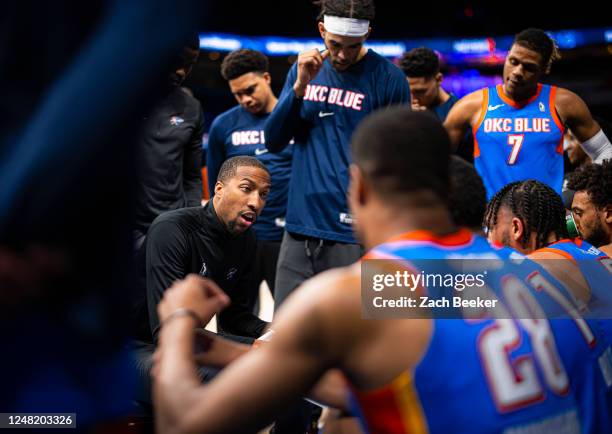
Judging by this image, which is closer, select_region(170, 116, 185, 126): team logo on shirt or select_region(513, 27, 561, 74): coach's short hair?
select_region(513, 27, 561, 74): coach's short hair

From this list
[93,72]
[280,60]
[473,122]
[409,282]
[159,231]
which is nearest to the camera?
[93,72]

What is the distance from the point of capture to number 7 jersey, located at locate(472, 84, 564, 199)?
436 cm

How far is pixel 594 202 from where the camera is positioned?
3.66m

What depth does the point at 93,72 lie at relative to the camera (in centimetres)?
128

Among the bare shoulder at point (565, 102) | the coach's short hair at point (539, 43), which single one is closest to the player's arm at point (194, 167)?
A: the coach's short hair at point (539, 43)

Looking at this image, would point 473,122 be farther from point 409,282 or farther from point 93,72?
point 93,72

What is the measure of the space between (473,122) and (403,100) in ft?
1.98

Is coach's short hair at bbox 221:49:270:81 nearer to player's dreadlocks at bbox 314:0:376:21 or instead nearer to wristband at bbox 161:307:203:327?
player's dreadlocks at bbox 314:0:376:21

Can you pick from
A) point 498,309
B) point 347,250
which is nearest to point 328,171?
point 347,250

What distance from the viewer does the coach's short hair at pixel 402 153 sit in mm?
1612

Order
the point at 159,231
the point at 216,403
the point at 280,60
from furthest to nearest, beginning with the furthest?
the point at 280,60
the point at 159,231
the point at 216,403

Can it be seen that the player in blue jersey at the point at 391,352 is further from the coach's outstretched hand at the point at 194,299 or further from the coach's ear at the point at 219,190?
the coach's ear at the point at 219,190

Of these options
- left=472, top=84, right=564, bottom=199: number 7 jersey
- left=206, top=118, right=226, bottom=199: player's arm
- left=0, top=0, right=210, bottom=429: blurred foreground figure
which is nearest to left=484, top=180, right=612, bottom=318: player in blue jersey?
left=472, top=84, right=564, bottom=199: number 7 jersey

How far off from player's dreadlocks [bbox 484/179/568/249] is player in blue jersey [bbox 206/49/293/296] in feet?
7.24
